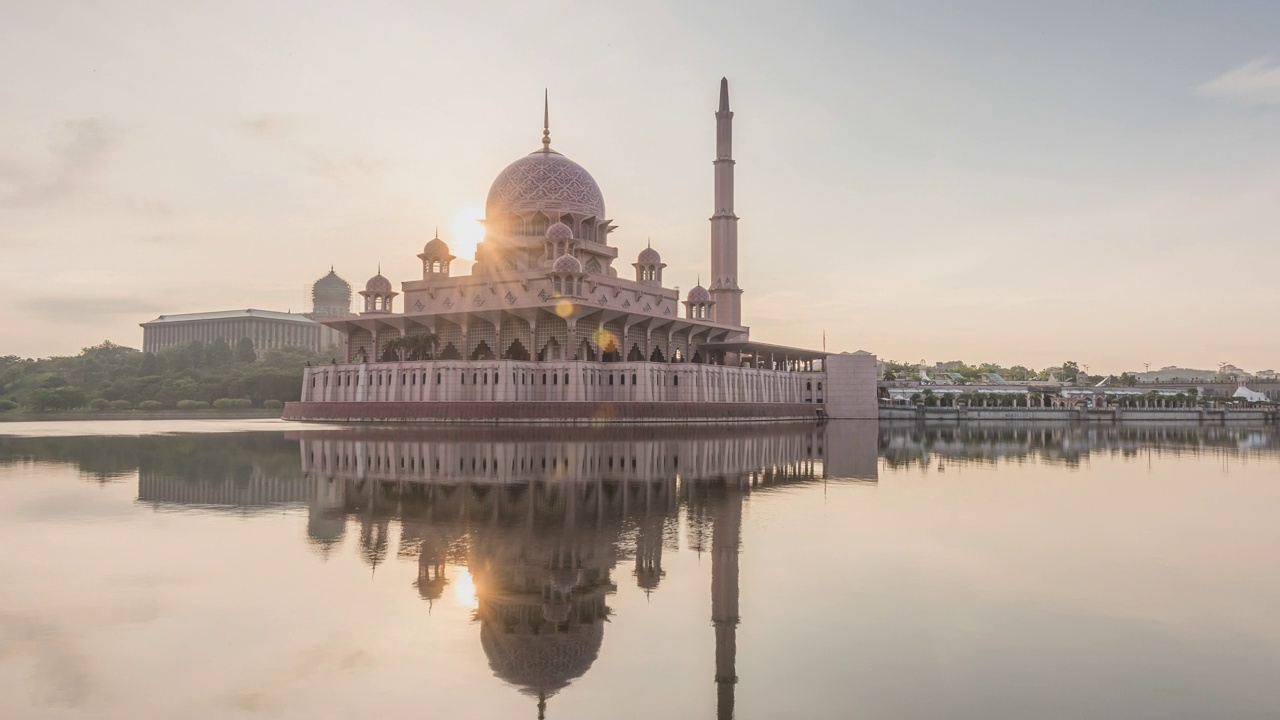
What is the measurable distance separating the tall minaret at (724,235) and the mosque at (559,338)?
0.11 meters

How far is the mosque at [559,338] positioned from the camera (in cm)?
5353

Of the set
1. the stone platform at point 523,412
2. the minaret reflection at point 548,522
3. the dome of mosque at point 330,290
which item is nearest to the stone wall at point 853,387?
the stone platform at point 523,412

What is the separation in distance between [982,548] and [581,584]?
19.4 feet

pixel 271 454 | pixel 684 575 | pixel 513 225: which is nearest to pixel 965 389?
pixel 513 225

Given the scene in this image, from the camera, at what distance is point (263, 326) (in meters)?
133

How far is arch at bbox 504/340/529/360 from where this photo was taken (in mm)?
60125

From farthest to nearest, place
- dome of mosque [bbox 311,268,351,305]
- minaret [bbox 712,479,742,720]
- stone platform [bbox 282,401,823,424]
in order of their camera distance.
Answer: dome of mosque [bbox 311,268,351,305] → stone platform [bbox 282,401,823,424] → minaret [bbox 712,479,742,720]

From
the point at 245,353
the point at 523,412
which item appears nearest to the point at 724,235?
the point at 523,412

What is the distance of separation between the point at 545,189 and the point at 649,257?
384 inches

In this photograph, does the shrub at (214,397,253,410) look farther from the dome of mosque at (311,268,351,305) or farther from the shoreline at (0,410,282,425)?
the dome of mosque at (311,268,351,305)

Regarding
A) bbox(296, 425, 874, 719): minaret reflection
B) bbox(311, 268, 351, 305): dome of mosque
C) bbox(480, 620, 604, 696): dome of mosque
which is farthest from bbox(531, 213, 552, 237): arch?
bbox(311, 268, 351, 305): dome of mosque

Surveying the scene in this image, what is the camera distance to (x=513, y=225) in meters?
66.1

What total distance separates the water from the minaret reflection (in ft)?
0.21

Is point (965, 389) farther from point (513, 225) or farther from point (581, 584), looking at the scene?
point (581, 584)
